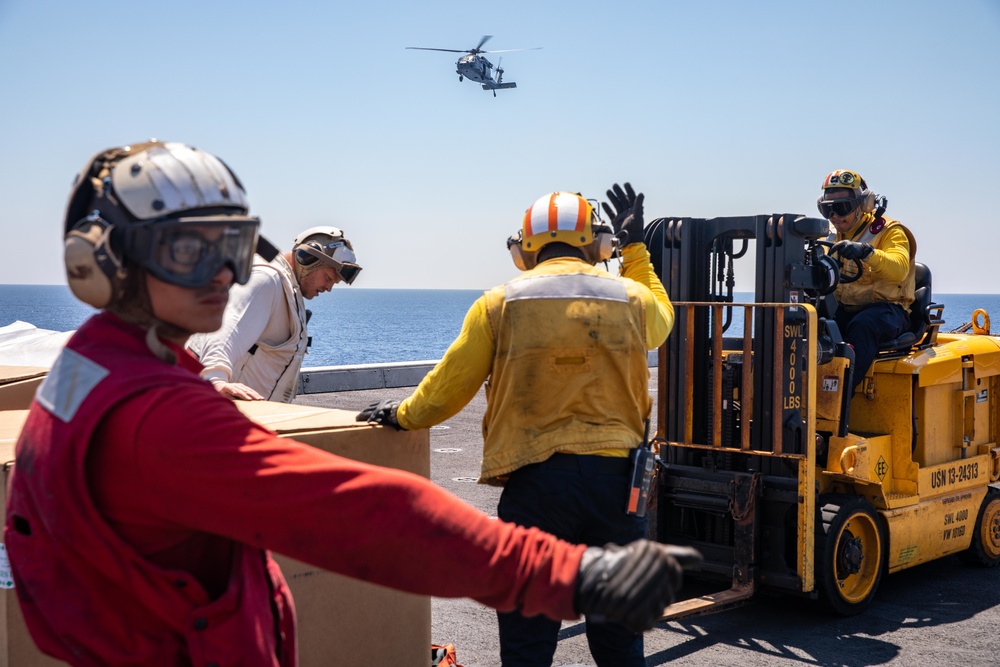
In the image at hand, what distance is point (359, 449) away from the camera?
11.6 feet

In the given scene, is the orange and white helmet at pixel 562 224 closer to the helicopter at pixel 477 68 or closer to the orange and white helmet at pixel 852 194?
the orange and white helmet at pixel 852 194

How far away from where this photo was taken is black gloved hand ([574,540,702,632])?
1.61 meters

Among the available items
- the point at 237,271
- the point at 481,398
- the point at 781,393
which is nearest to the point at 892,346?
the point at 781,393

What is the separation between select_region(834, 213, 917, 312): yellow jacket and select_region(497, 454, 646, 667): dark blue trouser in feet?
12.3

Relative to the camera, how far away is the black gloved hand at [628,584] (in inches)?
63.6

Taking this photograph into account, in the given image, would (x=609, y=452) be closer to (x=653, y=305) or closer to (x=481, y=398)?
(x=653, y=305)

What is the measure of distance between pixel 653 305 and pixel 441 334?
101 metres

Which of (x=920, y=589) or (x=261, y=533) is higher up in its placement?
(x=261, y=533)

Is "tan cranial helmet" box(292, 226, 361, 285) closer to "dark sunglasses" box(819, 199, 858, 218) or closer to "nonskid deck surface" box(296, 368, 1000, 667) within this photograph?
"nonskid deck surface" box(296, 368, 1000, 667)

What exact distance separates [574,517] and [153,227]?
262 cm

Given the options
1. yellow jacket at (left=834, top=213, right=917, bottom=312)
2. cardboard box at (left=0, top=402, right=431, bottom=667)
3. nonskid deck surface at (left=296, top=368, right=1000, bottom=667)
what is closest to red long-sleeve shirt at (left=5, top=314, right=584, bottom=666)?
cardboard box at (left=0, top=402, right=431, bottom=667)

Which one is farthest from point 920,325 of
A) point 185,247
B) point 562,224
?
point 185,247

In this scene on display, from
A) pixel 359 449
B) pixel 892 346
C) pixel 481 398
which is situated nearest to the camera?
pixel 359 449

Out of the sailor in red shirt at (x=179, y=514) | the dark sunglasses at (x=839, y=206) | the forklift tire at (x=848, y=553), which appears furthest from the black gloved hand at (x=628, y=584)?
the dark sunglasses at (x=839, y=206)
